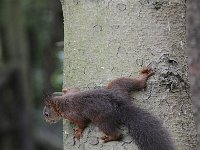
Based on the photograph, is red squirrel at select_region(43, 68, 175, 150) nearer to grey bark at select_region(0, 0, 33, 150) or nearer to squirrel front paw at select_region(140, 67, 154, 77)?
squirrel front paw at select_region(140, 67, 154, 77)

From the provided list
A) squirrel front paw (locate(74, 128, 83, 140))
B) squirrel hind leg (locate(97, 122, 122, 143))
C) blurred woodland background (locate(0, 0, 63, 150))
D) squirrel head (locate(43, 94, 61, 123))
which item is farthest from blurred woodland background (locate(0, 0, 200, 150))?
squirrel hind leg (locate(97, 122, 122, 143))

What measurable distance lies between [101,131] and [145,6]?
0.41m

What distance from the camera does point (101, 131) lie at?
1806 millimetres

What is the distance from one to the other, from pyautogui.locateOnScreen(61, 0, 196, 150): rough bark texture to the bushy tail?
7cm

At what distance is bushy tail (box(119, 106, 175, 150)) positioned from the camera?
1.72m

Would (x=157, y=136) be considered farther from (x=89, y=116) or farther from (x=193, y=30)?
(x=193, y=30)

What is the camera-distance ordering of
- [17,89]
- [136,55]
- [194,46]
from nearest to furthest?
[136,55] < [194,46] < [17,89]

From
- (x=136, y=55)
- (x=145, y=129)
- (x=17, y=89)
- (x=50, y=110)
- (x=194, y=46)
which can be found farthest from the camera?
(x=17, y=89)

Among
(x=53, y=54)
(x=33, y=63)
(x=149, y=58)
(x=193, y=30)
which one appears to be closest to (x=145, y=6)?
(x=149, y=58)

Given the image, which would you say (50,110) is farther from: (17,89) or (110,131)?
(17,89)

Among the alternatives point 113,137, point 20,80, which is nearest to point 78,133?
point 113,137

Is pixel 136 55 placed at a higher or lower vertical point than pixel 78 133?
higher

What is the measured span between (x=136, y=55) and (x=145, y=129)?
25 cm

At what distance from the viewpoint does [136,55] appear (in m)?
1.86
